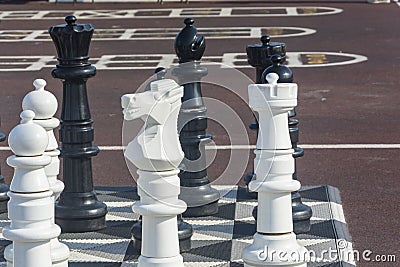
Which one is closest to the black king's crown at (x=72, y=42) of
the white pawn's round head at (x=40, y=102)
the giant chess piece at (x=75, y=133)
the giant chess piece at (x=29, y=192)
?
the giant chess piece at (x=75, y=133)

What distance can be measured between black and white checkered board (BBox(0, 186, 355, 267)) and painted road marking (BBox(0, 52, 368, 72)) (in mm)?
7586

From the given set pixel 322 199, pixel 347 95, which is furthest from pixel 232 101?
pixel 322 199

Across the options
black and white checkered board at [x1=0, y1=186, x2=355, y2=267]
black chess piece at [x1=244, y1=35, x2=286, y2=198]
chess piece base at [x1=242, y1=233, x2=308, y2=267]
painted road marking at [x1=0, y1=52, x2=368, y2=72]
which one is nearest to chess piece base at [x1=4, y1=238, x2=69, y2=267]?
black and white checkered board at [x1=0, y1=186, x2=355, y2=267]

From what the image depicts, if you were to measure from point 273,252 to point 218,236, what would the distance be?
4.00 ft

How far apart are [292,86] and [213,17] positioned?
17965mm

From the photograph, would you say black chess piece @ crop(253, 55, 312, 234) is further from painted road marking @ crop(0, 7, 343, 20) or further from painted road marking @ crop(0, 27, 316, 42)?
painted road marking @ crop(0, 7, 343, 20)

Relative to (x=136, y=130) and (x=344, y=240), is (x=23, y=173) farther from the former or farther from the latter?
(x=344, y=240)

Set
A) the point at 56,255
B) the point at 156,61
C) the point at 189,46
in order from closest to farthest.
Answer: the point at 56,255, the point at 189,46, the point at 156,61

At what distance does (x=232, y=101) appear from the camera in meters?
11.0

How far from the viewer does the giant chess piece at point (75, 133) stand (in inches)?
234

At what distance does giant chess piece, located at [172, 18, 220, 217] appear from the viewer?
6137 mm

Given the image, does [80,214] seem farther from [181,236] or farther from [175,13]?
[175,13]

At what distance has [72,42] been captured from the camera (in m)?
5.89

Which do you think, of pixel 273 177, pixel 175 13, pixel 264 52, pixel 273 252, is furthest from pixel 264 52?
pixel 175 13
